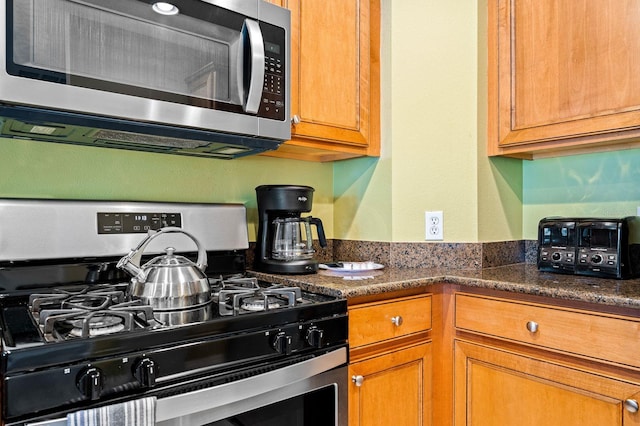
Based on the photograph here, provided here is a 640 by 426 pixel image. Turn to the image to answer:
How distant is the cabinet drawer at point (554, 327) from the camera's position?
1152 mm

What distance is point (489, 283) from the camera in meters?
1.41

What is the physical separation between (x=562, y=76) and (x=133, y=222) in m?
1.56

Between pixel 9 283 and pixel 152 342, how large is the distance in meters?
0.61

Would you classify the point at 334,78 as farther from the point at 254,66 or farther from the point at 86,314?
the point at 86,314

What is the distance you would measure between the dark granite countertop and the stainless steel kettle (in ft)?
1.18

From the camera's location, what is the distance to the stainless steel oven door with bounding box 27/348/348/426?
938 mm

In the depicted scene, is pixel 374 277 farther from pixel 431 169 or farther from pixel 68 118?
pixel 68 118

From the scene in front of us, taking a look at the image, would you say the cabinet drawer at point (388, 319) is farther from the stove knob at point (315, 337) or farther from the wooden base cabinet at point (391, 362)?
the stove knob at point (315, 337)

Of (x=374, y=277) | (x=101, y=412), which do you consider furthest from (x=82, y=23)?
(x=374, y=277)

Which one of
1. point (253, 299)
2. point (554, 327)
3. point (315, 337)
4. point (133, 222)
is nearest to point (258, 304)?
point (253, 299)

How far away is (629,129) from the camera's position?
1.45 metres

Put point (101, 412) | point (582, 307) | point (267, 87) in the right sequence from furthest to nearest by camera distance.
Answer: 1. point (267, 87)
2. point (582, 307)
3. point (101, 412)

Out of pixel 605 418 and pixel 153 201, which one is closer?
pixel 605 418

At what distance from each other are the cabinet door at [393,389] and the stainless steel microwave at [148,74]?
79 centimetres
